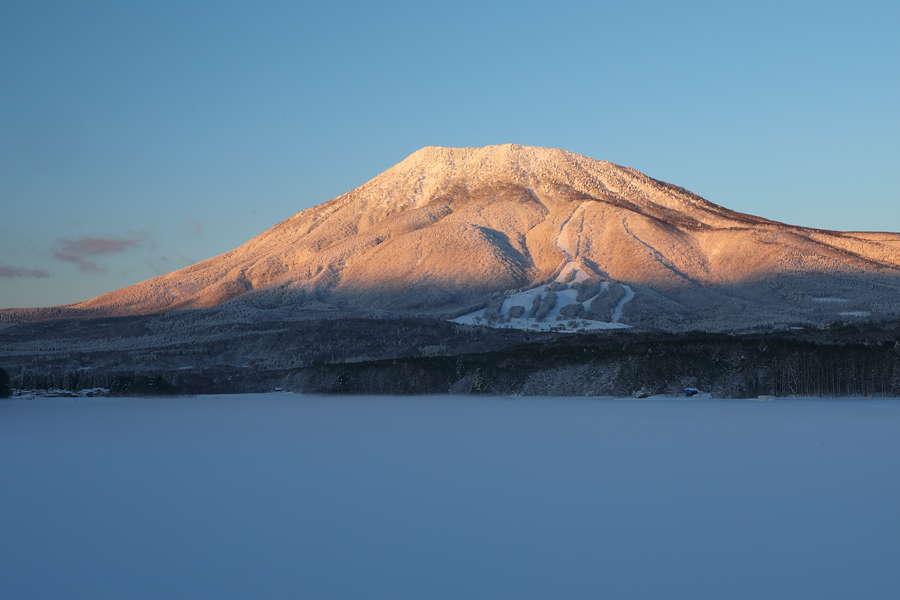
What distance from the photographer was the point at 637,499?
20969mm

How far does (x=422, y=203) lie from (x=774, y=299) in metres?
86.5

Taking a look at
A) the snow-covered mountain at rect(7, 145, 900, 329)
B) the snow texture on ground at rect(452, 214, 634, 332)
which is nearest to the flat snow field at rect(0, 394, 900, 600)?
the snow texture on ground at rect(452, 214, 634, 332)

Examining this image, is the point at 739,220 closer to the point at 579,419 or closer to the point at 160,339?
the point at 160,339

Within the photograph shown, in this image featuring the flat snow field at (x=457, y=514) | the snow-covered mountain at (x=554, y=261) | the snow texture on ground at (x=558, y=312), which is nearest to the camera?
the flat snow field at (x=457, y=514)

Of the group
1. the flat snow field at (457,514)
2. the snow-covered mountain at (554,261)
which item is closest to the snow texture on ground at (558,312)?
the snow-covered mountain at (554,261)

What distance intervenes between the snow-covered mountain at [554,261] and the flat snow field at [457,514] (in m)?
84.4

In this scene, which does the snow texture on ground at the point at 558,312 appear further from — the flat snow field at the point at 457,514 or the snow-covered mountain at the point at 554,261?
the flat snow field at the point at 457,514

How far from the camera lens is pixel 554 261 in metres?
153

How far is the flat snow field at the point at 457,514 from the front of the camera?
47.9 feet

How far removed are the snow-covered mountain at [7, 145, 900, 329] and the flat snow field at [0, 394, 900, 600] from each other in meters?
84.4

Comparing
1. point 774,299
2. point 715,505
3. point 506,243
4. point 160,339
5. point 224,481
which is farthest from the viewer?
point 506,243

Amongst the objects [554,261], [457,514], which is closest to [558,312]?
[554,261]

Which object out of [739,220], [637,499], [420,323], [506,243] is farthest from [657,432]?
[739,220]

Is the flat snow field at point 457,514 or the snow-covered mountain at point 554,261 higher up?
the snow-covered mountain at point 554,261
